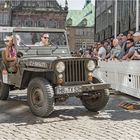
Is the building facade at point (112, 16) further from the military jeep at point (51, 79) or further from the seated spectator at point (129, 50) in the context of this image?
the military jeep at point (51, 79)

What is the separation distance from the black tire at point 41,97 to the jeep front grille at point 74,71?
1.71ft

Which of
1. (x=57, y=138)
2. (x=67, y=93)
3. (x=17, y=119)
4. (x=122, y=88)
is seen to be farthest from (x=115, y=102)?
(x=57, y=138)

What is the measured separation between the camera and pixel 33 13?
10525 centimetres

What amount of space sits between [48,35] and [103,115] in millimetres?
3098

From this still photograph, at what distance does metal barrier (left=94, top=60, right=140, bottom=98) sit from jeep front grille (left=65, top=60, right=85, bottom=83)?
273cm

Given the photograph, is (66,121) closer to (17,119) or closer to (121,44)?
(17,119)

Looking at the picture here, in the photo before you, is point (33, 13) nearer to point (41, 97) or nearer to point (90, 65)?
point (90, 65)

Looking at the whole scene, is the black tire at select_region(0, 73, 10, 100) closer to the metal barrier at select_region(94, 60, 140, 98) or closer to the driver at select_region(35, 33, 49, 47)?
the driver at select_region(35, 33, 49, 47)

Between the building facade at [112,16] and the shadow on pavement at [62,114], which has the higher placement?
the building facade at [112,16]

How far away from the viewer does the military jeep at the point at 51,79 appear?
9.68 metres

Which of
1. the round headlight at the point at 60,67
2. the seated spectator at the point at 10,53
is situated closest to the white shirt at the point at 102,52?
the seated spectator at the point at 10,53

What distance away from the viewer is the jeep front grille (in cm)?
992

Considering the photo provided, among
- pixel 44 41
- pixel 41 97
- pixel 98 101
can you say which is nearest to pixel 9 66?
pixel 44 41

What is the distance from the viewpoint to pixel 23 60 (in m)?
10.8
